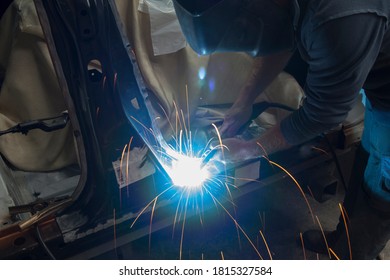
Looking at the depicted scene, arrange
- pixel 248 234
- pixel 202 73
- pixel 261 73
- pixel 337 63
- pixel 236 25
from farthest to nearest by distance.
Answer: pixel 202 73 → pixel 248 234 → pixel 261 73 → pixel 236 25 → pixel 337 63

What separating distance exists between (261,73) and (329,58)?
0.67 meters

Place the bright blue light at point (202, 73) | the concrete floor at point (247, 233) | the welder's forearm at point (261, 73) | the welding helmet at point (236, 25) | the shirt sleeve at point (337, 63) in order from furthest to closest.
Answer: the bright blue light at point (202, 73)
the concrete floor at point (247, 233)
the welder's forearm at point (261, 73)
the welding helmet at point (236, 25)
the shirt sleeve at point (337, 63)

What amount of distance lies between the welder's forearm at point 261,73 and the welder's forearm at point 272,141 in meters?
0.35

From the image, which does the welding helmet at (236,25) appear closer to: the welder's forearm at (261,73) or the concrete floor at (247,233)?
the welder's forearm at (261,73)

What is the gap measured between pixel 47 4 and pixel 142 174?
703 mm

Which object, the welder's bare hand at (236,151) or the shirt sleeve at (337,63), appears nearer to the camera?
the shirt sleeve at (337,63)

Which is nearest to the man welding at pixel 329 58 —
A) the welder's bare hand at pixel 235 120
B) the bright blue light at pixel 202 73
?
the welder's bare hand at pixel 235 120

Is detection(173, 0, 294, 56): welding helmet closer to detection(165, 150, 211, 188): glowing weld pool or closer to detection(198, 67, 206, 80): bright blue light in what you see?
detection(165, 150, 211, 188): glowing weld pool

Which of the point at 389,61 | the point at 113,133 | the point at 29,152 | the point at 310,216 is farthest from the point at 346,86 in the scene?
the point at 29,152

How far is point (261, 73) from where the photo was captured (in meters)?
1.70

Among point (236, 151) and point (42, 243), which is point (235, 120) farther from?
point (42, 243)

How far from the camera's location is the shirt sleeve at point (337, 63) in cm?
98

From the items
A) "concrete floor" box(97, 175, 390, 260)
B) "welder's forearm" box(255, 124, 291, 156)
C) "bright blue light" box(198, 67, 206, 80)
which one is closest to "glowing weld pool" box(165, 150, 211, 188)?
"welder's forearm" box(255, 124, 291, 156)

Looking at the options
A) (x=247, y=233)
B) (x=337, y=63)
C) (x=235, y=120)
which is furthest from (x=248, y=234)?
(x=337, y=63)
